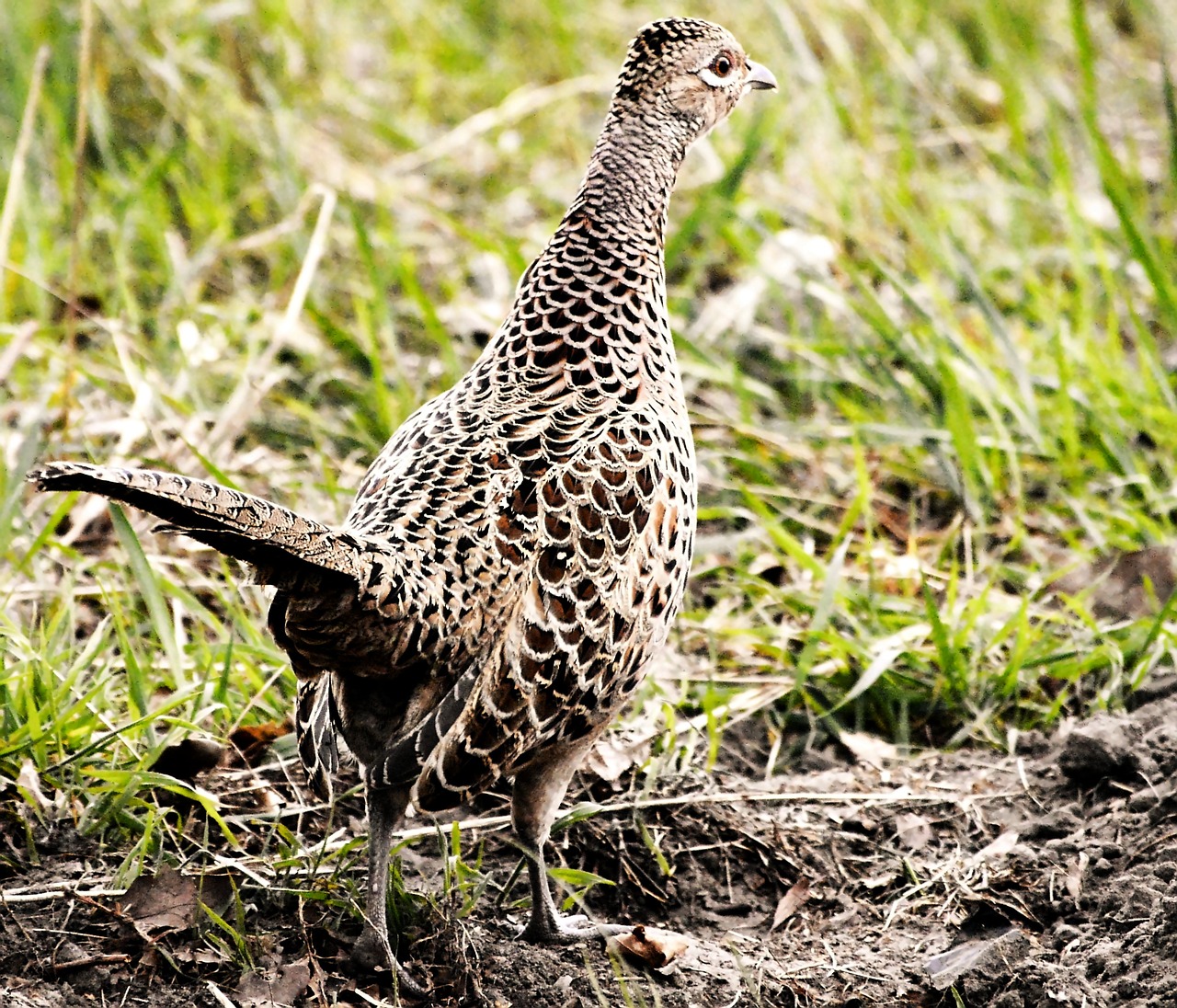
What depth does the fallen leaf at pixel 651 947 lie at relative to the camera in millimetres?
3355

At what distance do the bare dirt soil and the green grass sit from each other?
285 mm

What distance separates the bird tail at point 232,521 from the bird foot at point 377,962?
2.81ft

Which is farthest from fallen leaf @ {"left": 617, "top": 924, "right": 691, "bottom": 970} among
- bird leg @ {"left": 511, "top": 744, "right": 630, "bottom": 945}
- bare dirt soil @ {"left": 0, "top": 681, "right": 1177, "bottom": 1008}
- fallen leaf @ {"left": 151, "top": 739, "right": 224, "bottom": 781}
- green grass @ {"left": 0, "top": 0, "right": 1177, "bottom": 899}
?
fallen leaf @ {"left": 151, "top": 739, "right": 224, "bottom": 781}

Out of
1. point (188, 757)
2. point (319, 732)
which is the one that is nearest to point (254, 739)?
point (188, 757)

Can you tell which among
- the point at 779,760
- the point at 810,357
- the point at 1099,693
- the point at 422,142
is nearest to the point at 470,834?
the point at 779,760

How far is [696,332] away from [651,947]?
124 inches

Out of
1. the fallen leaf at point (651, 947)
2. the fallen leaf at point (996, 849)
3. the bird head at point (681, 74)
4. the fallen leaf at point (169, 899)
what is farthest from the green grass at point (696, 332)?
the bird head at point (681, 74)

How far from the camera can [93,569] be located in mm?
4469

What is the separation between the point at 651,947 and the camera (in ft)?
11.0

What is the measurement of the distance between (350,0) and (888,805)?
6031mm

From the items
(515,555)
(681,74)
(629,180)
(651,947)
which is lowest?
(651,947)

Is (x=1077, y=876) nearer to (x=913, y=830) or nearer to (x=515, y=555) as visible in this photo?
(x=913, y=830)

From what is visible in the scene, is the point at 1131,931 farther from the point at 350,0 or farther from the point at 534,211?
the point at 350,0

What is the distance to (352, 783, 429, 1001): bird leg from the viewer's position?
10.5 ft
